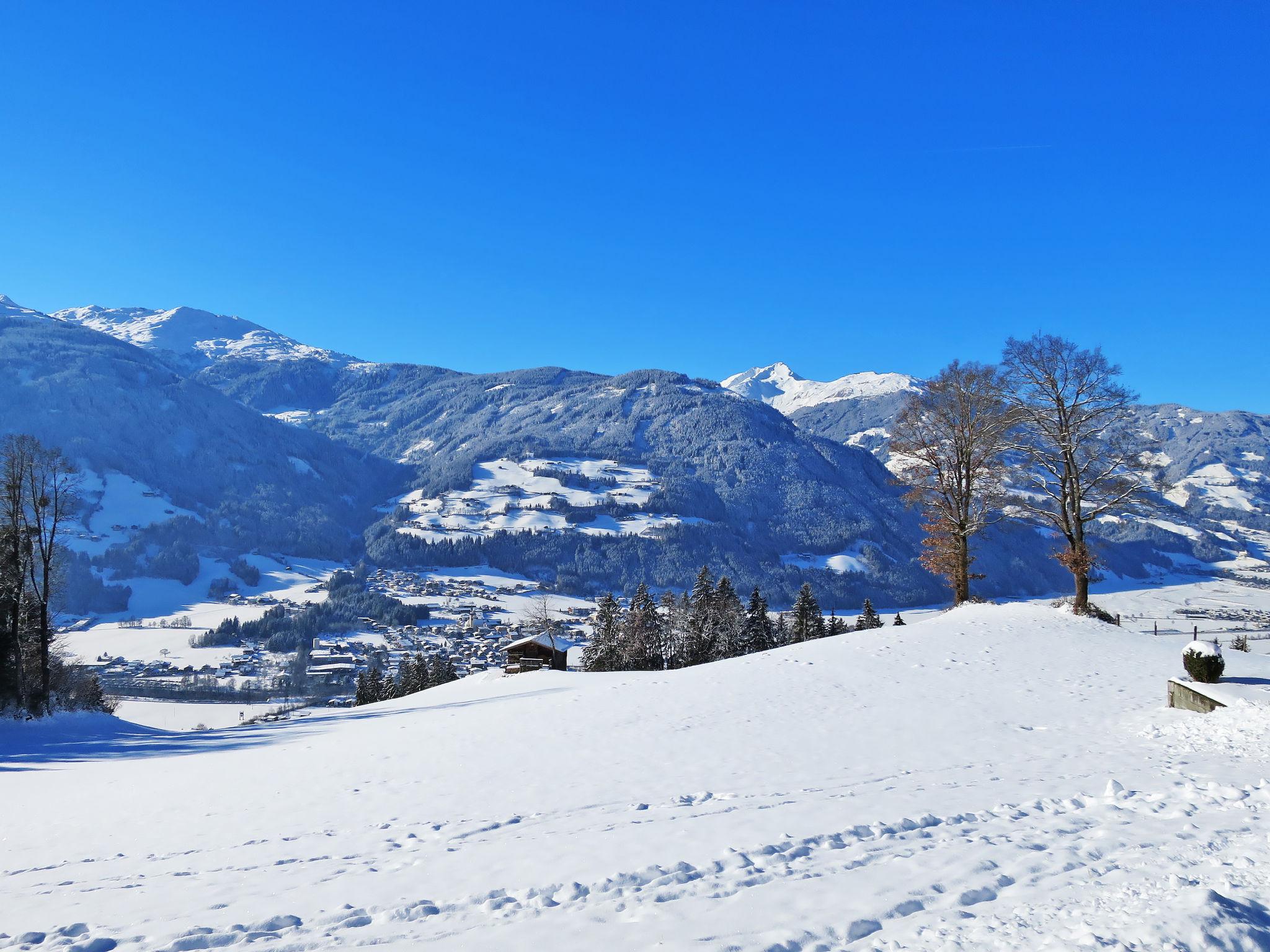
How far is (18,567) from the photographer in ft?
95.2

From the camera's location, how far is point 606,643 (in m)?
56.9

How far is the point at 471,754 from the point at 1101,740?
1232 centimetres

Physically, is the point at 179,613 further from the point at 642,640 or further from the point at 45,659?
the point at 45,659

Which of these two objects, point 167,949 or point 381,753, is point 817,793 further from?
point 381,753

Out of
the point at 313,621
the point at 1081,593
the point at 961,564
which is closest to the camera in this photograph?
the point at 1081,593

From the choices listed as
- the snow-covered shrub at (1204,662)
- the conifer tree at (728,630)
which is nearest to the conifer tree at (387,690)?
the conifer tree at (728,630)

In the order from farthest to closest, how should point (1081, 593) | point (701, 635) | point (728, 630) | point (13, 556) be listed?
point (728, 630), point (701, 635), point (13, 556), point (1081, 593)

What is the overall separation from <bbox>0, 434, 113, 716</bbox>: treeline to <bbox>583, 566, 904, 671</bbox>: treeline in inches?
1267

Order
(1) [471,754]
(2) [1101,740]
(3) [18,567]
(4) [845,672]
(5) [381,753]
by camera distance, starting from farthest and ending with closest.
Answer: (3) [18,567]
(4) [845,672]
(5) [381,753]
(1) [471,754]
(2) [1101,740]

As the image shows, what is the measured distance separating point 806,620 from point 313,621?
369ft

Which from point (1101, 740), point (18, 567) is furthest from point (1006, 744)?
point (18, 567)

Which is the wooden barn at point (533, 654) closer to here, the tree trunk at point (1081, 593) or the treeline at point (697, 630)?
the treeline at point (697, 630)

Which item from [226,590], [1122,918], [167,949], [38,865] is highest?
[1122,918]

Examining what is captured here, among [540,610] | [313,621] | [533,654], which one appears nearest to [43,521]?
[533,654]
